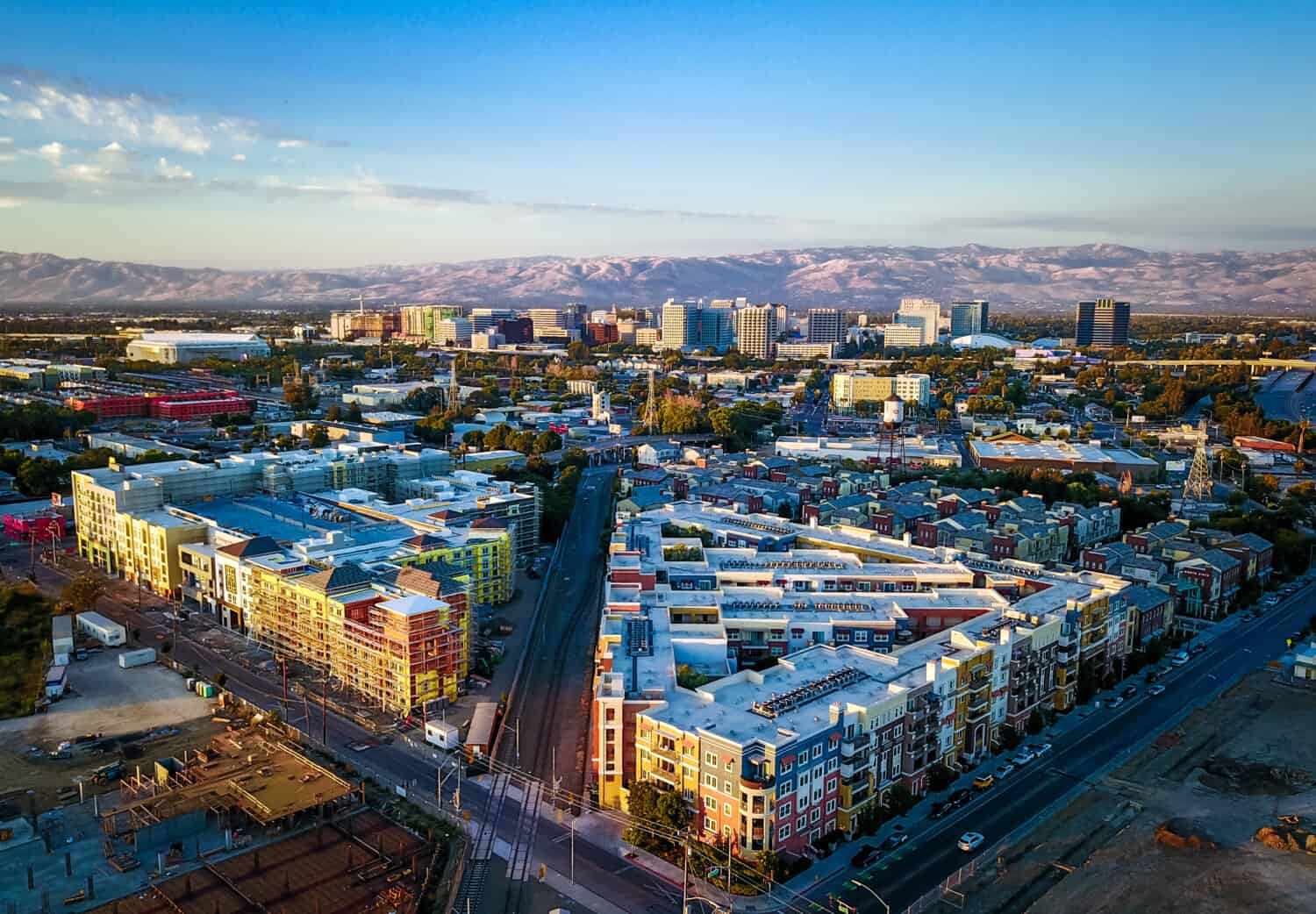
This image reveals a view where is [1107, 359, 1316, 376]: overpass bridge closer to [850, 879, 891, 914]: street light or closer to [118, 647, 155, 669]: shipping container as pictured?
[850, 879, 891, 914]: street light

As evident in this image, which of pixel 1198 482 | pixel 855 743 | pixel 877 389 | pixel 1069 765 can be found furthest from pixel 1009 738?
pixel 877 389

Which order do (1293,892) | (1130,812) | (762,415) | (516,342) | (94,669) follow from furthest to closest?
(516,342) → (762,415) → (94,669) → (1130,812) → (1293,892)

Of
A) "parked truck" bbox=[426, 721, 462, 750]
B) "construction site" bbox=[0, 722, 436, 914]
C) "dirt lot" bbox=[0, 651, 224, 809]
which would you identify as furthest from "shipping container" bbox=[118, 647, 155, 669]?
"parked truck" bbox=[426, 721, 462, 750]

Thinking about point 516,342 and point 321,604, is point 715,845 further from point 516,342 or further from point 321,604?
point 516,342

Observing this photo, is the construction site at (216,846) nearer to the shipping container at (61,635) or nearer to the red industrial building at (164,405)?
the shipping container at (61,635)

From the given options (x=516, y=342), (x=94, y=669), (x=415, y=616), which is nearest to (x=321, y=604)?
(x=415, y=616)
